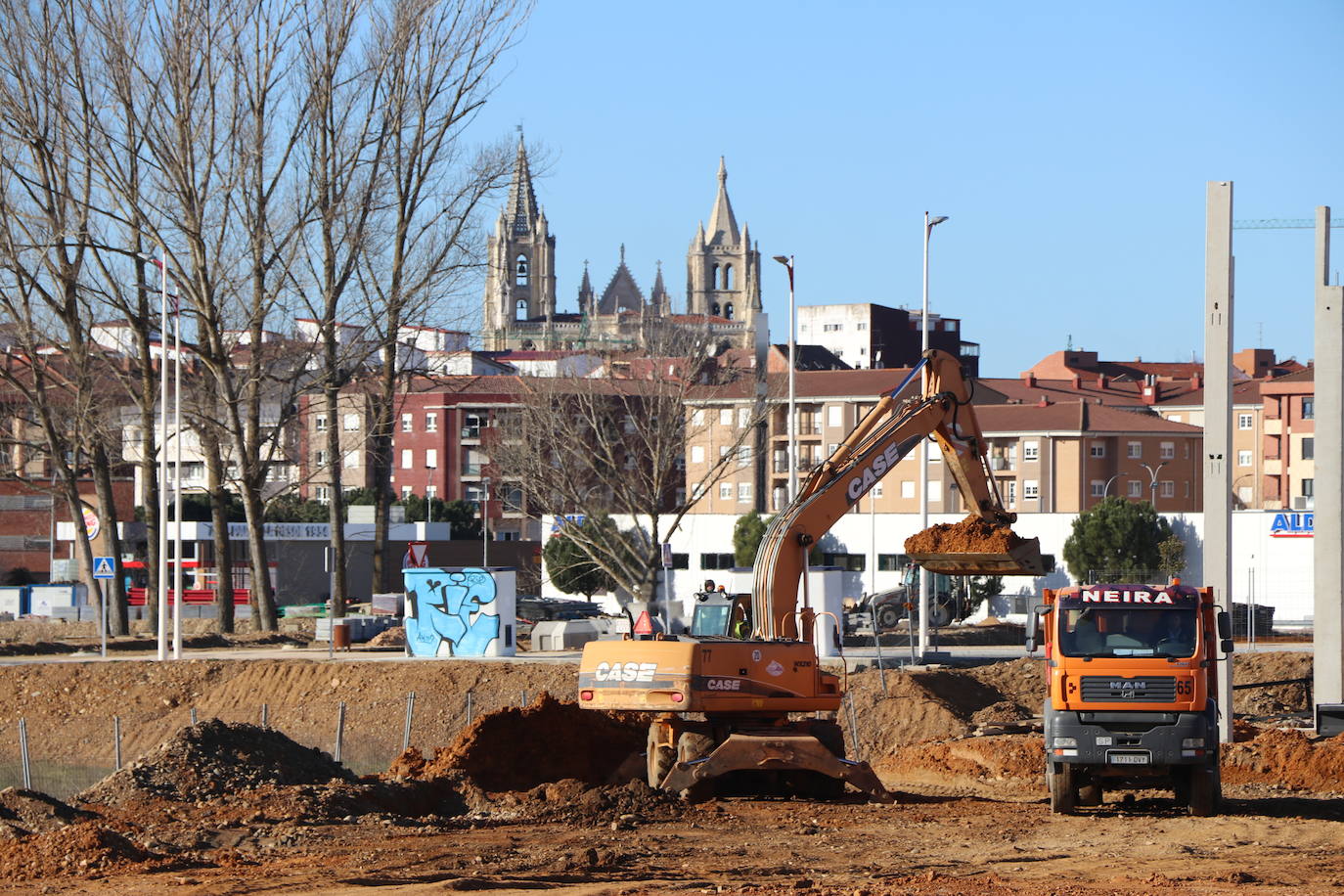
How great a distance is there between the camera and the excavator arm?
22125 mm

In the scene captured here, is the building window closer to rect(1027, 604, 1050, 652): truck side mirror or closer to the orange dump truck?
rect(1027, 604, 1050, 652): truck side mirror

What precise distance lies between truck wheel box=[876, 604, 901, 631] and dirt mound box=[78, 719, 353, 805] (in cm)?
3906

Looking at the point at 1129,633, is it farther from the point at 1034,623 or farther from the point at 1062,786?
the point at 1062,786

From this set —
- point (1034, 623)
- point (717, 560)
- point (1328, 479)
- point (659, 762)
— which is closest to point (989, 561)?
point (1034, 623)

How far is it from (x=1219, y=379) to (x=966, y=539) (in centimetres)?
507

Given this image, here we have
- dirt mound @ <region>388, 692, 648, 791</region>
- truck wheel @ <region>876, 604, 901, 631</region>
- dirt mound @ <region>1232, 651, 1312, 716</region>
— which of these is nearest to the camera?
dirt mound @ <region>388, 692, 648, 791</region>

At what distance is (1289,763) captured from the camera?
24.5 meters

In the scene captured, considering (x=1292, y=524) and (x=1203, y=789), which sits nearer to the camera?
(x=1203, y=789)

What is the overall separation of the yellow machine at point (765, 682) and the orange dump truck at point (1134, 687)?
2.86m

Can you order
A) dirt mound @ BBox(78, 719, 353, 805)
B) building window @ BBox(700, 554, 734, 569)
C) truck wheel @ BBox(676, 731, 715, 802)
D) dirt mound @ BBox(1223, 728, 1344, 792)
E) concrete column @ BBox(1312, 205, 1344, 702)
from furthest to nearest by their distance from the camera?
building window @ BBox(700, 554, 734, 569)
concrete column @ BBox(1312, 205, 1344, 702)
dirt mound @ BBox(1223, 728, 1344, 792)
truck wheel @ BBox(676, 731, 715, 802)
dirt mound @ BBox(78, 719, 353, 805)

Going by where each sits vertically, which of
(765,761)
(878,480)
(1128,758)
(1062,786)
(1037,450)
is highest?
(1037,450)

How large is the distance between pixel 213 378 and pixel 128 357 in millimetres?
3430

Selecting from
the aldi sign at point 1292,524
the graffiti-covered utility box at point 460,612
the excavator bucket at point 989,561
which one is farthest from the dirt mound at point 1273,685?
the graffiti-covered utility box at point 460,612

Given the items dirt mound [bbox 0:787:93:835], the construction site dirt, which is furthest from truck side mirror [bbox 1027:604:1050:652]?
dirt mound [bbox 0:787:93:835]
